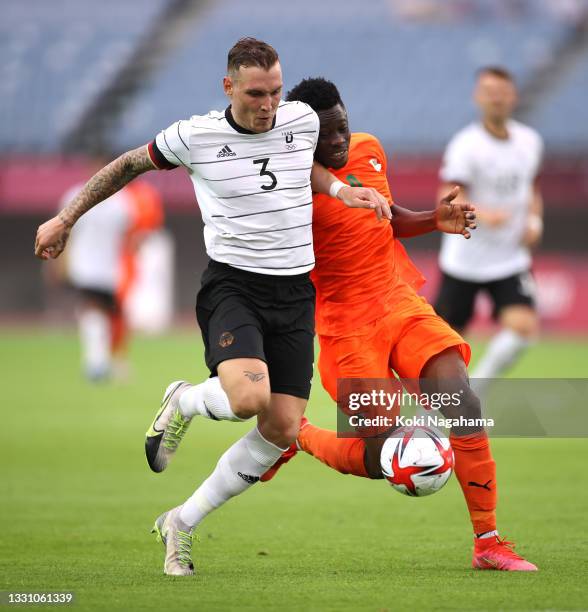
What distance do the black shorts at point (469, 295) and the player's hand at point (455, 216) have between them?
14.1ft

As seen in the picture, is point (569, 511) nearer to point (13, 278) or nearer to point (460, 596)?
point (460, 596)

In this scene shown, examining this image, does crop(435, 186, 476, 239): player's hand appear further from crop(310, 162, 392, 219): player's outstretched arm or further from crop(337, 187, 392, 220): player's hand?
crop(337, 187, 392, 220): player's hand

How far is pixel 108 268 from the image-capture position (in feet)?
54.3

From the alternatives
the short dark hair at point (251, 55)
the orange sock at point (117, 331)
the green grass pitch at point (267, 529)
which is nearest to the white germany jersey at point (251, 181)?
the short dark hair at point (251, 55)

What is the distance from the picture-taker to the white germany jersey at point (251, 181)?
582 cm

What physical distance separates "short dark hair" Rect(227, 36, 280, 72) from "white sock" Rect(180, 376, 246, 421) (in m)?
1.46

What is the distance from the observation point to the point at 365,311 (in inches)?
252

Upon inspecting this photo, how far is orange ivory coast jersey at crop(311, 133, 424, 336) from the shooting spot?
20.9ft

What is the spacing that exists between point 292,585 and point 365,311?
5.20ft

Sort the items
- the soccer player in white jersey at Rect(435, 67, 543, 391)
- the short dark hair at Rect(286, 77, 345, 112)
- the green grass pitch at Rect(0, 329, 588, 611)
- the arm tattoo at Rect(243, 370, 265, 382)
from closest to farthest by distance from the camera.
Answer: the green grass pitch at Rect(0, 329, 588, 611) → the arm tattoo at Rect(243, 370, 265, 382) → the short dark hair at Rect(286, 77, 345, 112) → the soccer player in white jersey at Rect(435, 67, 543, 391)

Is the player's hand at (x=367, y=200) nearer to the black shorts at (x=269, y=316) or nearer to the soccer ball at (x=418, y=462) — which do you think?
the black shorts at (x=269, y=316)

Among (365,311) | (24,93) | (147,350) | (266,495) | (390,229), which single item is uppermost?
(24,93)

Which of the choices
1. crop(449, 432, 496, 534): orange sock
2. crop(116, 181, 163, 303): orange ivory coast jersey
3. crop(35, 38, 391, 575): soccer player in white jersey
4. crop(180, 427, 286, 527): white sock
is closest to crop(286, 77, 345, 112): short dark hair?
crop(35, 38, 391, 575): soccer player in white jersey

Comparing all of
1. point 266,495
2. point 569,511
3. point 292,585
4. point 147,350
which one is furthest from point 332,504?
point 147,350
